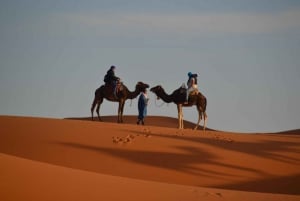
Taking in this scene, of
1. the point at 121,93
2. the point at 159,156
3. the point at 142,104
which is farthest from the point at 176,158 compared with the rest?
the point at 121,93

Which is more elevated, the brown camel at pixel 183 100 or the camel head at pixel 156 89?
the camel head at pixel 156 89

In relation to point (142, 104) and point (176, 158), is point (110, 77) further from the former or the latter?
point (176, 158)

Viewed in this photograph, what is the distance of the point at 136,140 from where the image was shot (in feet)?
59.0

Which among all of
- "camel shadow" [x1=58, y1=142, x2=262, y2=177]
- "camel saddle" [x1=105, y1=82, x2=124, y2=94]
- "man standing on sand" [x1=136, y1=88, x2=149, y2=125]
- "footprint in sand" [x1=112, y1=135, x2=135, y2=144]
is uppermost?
"camel saddle" [x1=105, y1=82, x2=124, y2=94]

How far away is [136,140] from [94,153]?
2037 millimetres

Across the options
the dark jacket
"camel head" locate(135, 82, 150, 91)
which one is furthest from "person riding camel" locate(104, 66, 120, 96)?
"camel head" locate(135, 82, 150, 91)

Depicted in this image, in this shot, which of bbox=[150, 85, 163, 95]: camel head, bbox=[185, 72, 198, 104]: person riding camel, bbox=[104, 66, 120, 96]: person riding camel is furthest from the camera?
bbox=[150, 85, 163, 95]: camel head

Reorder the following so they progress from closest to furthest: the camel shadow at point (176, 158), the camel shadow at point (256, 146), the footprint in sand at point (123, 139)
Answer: the camel shadow at point (176, 158), the camel shadow at point (256, 146), the footprint in sand at point (123, 139)

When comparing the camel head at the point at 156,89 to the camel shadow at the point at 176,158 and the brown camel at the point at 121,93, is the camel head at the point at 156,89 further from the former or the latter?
the camel shadow at the point at 176,158

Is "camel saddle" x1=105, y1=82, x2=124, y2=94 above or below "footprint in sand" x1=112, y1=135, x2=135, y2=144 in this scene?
above

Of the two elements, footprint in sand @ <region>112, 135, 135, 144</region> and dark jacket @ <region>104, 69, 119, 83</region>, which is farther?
dark jacket @ <region>104, 69, 119, 83</region>

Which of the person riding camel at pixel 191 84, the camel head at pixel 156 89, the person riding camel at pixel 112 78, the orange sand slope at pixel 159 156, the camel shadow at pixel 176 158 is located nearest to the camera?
the orange sand slope at pixel 159 156

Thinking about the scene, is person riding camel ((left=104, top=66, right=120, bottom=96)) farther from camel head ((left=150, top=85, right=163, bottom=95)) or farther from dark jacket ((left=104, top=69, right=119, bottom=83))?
camel head ((left=150, top=85, right=163, bottom=95))

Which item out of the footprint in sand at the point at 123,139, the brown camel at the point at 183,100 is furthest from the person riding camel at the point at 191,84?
the footprint in sand at the point at 123,139
